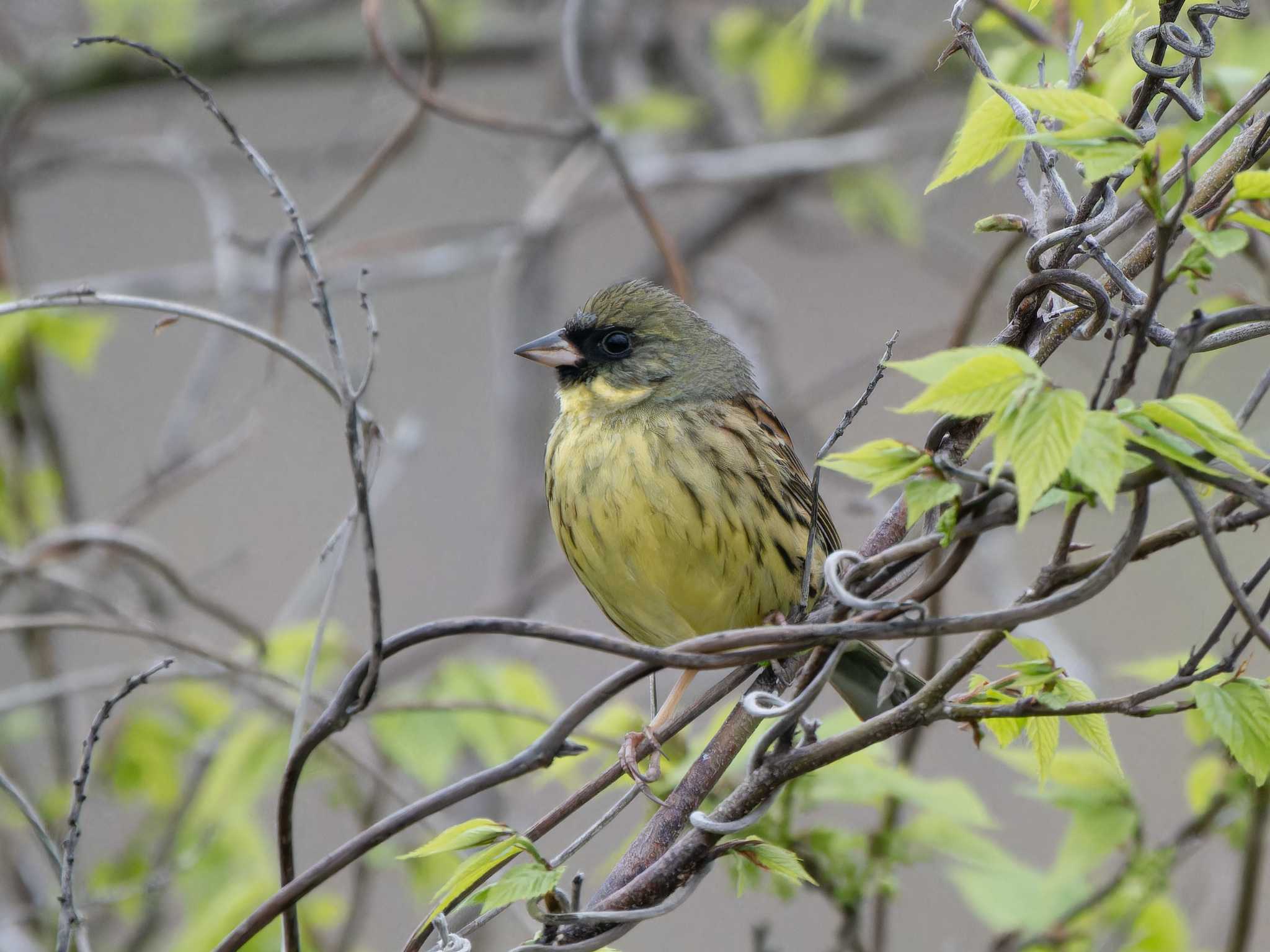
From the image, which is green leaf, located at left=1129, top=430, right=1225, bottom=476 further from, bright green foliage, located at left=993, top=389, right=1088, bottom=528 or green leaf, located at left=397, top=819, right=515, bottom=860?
green leaf, located at left=397, top=819, right=515, bottom=860

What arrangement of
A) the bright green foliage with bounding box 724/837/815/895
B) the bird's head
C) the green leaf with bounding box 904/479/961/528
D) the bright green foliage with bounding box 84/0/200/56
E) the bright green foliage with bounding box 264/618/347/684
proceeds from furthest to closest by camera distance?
the bright green foliage with bounding box 84/0/200/56 → the bright green foliage with bounding box 264/618/347/684 → the bird's head → the bright green foliage with bounding box 724/837/815/895 → the green leaf with bounding box 904/479/961/528

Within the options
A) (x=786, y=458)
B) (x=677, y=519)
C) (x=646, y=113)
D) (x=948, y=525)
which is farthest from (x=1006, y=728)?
(x=646, y=113)

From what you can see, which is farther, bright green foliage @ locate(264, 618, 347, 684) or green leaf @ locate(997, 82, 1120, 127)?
bright green foliage @ locate(264, 618, 347, 684)

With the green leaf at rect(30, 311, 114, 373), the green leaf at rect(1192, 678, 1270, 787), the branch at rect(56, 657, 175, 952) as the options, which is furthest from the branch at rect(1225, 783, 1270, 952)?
the green leaf at rect(30, 311, 114, 373)

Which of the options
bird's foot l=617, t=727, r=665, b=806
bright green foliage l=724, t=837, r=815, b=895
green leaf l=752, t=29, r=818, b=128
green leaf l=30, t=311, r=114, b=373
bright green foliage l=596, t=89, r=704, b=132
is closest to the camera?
bright green foliage l=724, t=837, r=815, b=895

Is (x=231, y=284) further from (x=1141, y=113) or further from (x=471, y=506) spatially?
(x=471, y=506)

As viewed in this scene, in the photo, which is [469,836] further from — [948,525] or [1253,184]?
[1253,184]

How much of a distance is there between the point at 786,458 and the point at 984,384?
139 centimetres

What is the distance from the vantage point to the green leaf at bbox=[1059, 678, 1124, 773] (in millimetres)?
1365

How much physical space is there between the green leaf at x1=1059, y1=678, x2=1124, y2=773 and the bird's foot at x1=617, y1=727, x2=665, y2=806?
1.48ft

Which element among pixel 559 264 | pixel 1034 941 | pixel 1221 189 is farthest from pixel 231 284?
pixel 1221 189

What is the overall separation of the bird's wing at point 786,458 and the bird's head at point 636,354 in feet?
0.13

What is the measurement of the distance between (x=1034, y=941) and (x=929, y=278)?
4.61 metres

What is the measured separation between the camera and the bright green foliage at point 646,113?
4.15 metres
